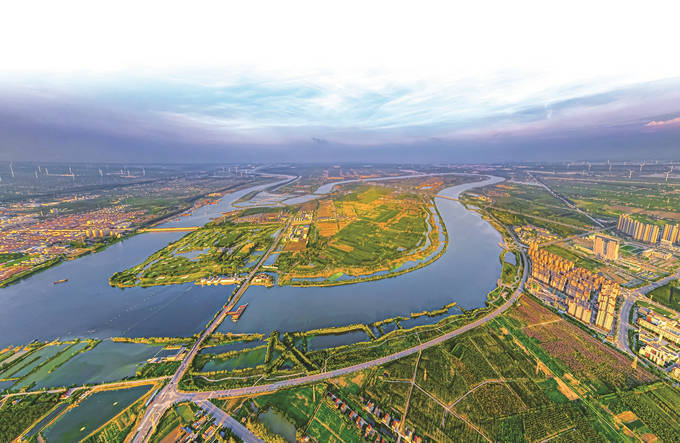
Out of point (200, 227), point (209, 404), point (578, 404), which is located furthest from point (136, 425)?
point (200, 227)

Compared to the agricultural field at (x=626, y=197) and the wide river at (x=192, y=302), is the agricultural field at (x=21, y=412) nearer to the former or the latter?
the wide river at (x=192, y=302)

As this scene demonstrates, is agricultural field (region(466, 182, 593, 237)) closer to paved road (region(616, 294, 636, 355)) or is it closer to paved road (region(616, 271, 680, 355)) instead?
paved road (region(616, 271, 680, 355))

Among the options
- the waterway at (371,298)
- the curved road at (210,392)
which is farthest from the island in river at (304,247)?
the curved road at (210,392)

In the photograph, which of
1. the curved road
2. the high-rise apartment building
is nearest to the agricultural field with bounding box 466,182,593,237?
the high-rise apartment building

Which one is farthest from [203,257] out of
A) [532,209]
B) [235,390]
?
[532,209]

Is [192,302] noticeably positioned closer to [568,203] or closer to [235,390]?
[235,390]

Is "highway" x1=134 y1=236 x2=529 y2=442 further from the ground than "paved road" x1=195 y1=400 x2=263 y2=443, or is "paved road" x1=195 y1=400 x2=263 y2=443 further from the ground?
"highway" x1=134 y1=236 x2=529 y2=442
